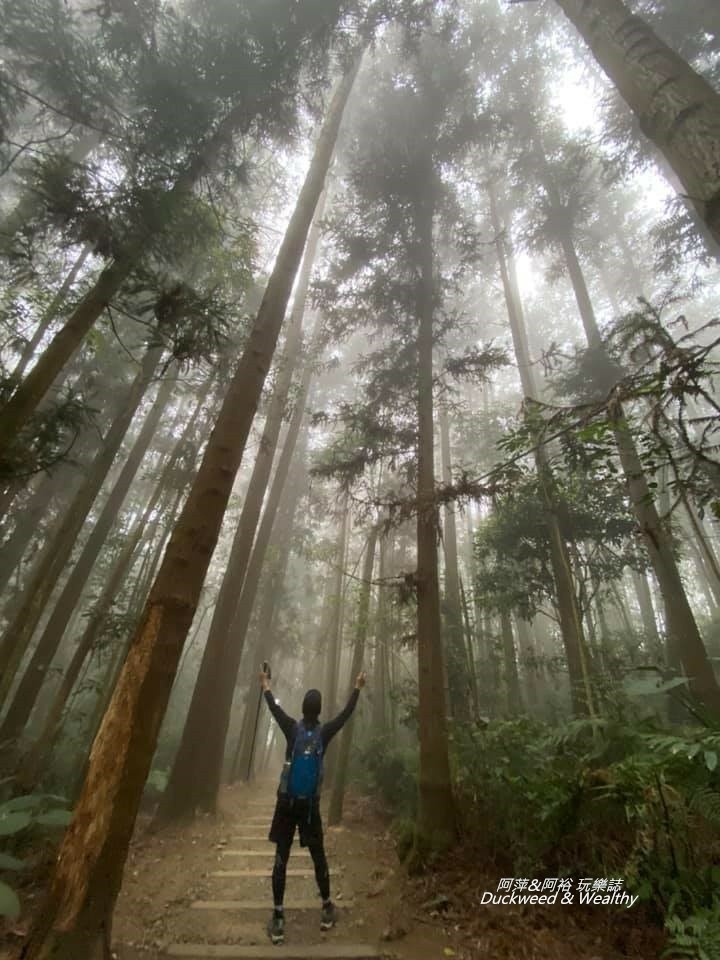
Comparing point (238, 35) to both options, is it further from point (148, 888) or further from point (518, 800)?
point (148, 888)

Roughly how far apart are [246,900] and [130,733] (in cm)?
353

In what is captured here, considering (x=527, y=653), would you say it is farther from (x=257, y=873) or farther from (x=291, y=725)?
(x=291, y=725)

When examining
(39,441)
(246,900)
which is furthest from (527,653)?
(39,441)

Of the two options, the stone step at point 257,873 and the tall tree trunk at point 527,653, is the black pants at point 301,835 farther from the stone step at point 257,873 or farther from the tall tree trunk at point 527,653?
the tall tree trunk at point 527,653

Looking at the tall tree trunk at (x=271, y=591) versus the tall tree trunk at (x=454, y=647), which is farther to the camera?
the tall tree trunk at (x=271, y=591)

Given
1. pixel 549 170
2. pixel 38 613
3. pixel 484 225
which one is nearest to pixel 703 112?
pixel 38 613

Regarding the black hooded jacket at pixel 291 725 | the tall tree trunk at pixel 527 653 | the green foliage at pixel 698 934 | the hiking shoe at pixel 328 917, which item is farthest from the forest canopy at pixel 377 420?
the tall tree trunk at pixel 527 653

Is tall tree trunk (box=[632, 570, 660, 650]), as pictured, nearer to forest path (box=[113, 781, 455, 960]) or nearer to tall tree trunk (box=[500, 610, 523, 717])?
tall tree trunk (box=[500, 610, 523, 717])

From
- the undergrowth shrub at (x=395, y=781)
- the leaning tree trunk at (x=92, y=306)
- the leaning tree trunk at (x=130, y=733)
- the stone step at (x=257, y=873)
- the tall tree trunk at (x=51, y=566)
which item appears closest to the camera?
the leaning tree trunk at (x=130, y=733)

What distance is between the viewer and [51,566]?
709 cm

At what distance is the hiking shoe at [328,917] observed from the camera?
164 inches

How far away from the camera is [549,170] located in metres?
12.6

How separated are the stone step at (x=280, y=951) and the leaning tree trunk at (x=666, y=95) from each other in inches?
229

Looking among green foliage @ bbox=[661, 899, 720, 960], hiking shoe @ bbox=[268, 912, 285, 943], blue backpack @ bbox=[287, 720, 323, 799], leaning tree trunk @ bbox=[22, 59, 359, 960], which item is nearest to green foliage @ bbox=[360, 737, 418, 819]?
hiking shoe @ bbox=[268, 912, 285, 943]
